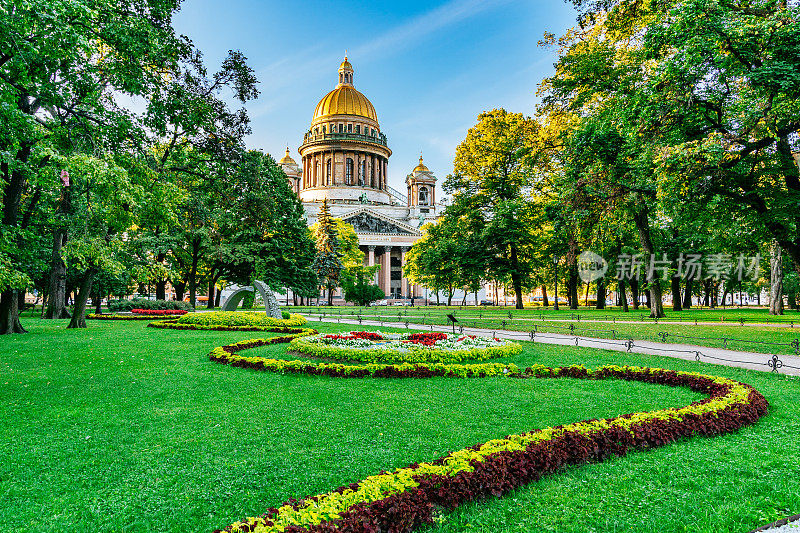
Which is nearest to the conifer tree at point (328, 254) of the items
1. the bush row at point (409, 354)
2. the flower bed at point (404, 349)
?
the flower bed at point (404, 349)

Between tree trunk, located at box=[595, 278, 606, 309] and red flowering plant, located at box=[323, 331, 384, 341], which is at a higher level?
tree trunk, located at box=[595, 278, 606, 309]

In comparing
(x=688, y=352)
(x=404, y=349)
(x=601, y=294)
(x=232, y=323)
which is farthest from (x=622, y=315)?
(x=232, y=323)

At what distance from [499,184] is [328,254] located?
67.5ft

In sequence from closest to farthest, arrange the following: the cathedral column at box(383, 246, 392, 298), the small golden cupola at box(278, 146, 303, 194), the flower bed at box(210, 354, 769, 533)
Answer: the flower bed at box(210, 354, 769, 533), the cathedral column at box(383, 246, 392, 298), the small golden cupola at box(278, 146, 303, 194)

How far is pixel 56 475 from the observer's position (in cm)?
418

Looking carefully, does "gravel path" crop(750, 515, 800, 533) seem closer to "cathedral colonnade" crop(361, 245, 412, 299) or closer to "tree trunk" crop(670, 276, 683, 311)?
"tree trunk" crop(670, 276, 683, 311)

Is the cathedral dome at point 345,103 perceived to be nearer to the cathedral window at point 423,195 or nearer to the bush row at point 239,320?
the cathedral window at point 423,195

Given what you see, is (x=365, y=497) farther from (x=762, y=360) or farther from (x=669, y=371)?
(x=762, y=360)

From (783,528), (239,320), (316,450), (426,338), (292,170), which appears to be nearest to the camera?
(783,528)

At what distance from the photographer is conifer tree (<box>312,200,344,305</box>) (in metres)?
44.9

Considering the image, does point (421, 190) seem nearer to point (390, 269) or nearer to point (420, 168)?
point (420, 168)

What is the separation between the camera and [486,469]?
392cm

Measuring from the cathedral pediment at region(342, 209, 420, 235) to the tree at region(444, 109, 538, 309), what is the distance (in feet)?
136

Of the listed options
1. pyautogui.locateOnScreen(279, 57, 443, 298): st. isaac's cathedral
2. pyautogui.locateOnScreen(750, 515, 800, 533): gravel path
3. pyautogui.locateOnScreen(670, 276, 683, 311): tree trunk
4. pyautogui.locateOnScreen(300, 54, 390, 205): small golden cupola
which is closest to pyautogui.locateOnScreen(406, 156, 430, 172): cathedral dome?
pyautogui.locateOnScreen(279, 57, 443, 298): st. isaac's cathedral
